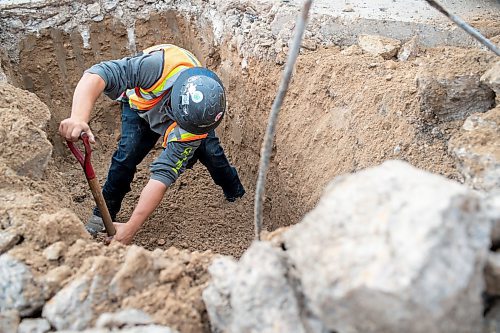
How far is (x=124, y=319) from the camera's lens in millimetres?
1876

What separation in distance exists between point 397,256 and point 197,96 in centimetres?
189

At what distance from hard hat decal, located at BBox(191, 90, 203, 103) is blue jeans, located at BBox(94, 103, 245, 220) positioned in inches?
25.9

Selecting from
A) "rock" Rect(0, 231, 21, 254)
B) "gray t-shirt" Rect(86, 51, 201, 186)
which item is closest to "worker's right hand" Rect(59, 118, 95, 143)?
"gray t-shirt" Rect(86, 51, 201, 186)

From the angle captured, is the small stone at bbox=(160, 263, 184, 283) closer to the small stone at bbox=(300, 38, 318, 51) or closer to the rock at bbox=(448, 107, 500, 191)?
the rock at bbox=(448, 107, 500, 191)

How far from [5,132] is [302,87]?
A: 179cm

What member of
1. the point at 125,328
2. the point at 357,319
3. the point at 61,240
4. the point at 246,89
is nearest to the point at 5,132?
the point at 61,240

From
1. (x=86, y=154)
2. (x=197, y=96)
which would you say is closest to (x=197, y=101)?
(x=197, y=96)

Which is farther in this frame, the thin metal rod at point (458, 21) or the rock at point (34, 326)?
the thin metal rod at point (458, 21)

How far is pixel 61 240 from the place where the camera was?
7.58ft

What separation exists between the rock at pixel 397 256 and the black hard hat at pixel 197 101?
160cm

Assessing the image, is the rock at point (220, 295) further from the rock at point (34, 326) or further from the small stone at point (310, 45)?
the small stone at point (310, 45)

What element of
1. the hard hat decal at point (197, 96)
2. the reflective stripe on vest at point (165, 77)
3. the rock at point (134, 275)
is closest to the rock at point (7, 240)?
the rock at point (134, 275)

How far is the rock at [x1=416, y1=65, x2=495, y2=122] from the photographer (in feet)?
9.45

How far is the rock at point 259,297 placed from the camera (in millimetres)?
1692
